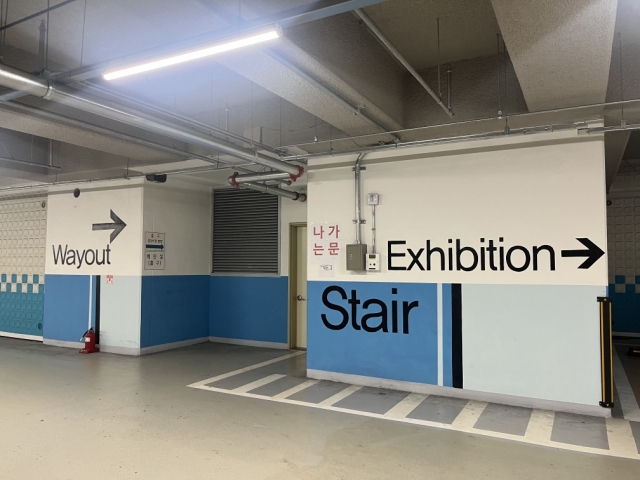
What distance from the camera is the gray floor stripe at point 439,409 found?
4426 millimetres

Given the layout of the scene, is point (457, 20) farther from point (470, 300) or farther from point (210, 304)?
point (210, 304)

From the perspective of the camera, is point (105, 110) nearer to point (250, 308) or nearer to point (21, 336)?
point (250, 308)

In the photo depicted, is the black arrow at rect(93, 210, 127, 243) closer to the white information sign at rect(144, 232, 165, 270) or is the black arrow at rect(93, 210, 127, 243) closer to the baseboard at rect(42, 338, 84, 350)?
the white information sign at rect(144, 232, 165, 270)

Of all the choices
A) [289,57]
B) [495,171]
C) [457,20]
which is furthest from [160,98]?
[495,171]

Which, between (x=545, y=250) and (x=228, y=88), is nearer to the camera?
(x=545, y=250)

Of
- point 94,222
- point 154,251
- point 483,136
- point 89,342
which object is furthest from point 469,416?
point 94,222

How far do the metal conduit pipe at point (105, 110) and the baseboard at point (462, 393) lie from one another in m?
2.79

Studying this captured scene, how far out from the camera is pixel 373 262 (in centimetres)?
554

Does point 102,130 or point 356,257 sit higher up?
point 102,130

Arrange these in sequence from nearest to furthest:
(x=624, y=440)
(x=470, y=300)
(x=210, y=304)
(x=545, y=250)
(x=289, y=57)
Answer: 1. (x=289, y=57)
2. (x=624, y=440)
3. (x=545, y=250)
4. (x=470, y=300)
5. (x=210, y=304)

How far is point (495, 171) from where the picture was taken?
16.3ft

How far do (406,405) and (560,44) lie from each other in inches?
142

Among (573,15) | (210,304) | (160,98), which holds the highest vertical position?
(160,98)

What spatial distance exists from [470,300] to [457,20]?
285cm
